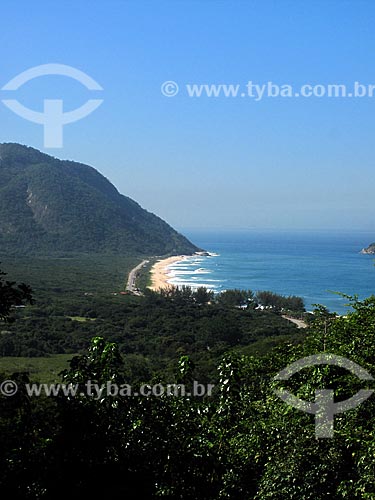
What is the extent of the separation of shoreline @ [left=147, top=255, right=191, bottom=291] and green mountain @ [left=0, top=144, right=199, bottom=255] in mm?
11439

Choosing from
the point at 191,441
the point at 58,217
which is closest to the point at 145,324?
the point at 191,441

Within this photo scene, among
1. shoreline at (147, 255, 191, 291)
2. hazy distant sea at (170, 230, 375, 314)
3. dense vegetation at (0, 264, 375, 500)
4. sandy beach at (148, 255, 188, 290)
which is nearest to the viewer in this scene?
dense vegetation at (0, 264, 375, 500)

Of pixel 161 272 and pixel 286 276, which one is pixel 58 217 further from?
pixel 286 276

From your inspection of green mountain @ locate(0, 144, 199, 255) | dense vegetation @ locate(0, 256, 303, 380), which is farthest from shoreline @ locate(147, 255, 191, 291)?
green mountain @ locate(0, 144, 199, 255)

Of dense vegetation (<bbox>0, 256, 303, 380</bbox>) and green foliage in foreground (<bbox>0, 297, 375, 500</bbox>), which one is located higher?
green foliage in foreground (<bbox>0, 297, 375, 500</bbox>)

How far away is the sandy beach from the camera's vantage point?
2687 inches

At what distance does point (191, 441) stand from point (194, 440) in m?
0.03

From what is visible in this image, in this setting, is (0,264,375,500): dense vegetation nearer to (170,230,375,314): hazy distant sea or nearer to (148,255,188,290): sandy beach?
(170,230,375,314): hazy distant sea

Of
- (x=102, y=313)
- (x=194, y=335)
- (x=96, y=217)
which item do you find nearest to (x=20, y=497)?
(x=194, y=335)

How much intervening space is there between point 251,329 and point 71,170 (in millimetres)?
117826

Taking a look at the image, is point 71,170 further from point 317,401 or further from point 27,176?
point 317,401

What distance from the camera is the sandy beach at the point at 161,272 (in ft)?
224

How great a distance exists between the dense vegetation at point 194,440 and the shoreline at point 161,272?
57668mm

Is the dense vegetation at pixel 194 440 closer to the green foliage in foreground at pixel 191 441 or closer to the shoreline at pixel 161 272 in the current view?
the green foliage in foreground at pixel 191 441
